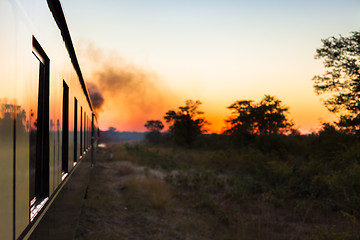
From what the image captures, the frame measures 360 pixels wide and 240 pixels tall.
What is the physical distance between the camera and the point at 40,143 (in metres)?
1.99

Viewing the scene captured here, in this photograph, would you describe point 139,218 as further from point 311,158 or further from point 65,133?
point 311,158

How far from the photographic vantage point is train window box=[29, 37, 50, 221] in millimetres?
1842

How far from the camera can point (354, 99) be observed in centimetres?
1498

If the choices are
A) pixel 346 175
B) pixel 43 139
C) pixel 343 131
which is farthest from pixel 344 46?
pixel 43 139

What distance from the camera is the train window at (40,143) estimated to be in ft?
6.04

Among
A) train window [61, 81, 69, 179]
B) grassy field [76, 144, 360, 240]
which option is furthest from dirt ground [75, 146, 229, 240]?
train window [61, 81, 69, 179]

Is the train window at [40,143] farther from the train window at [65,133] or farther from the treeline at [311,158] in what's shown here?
the treeline at [311,158]

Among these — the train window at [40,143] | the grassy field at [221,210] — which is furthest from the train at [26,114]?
the grassy field at [221,210]

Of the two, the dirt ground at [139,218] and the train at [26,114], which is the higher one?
the train at [26,114]

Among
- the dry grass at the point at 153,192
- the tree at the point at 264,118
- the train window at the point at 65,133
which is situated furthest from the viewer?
the tree at the point at 264,118

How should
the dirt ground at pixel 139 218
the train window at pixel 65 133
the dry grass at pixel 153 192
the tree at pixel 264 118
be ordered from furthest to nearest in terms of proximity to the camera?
the tree at pixel 264 118, the dry grass at pixel 153 192, the dirt ground at pixel 139 218, the train window at pixel 65 133

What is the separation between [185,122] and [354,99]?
31.2m

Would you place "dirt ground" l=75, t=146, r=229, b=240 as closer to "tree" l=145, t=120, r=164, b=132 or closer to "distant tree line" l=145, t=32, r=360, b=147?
"distant tree line" l=145, t=32, r=360, b=147

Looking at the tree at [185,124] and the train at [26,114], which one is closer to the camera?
the train at [26,114]
